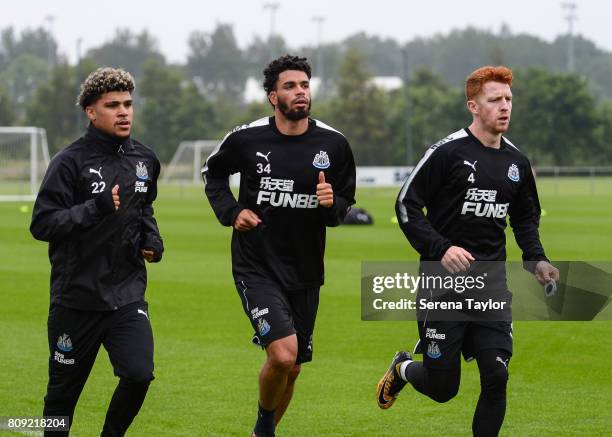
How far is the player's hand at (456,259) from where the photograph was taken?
7.23 metres

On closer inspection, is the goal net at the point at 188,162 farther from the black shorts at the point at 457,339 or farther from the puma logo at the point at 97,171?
the puma logo at the point at 97,171

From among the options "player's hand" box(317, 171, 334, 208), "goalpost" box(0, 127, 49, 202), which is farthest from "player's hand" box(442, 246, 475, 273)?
"goalpost" box(0, 127, 49, 202)

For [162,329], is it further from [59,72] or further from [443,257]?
[59,72]

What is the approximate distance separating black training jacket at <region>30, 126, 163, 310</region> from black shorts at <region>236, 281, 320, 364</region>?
34.0 inches

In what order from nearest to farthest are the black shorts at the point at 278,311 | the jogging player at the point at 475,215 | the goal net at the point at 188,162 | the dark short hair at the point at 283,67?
1. the jogging player at the point at 475,215
2. the black shorts at the point at 278,311
3. the dark short hair at the point at 283,67
4. the goal net at the point at 188,162

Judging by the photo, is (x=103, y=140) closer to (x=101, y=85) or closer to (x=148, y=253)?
(x=101, y=85)

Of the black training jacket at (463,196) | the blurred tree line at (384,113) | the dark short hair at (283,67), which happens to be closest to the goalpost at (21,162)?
the blurred tree line at (384,113)

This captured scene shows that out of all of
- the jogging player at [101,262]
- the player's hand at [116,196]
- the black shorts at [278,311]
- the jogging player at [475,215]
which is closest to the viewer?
the player's hand at [116,196]

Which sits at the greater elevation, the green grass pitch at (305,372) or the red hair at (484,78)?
the red hair at (484,78)

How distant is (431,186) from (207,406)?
266 centimetres

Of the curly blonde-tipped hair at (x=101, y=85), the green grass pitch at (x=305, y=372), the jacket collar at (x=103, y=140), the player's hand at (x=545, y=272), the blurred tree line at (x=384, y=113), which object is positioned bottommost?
the blurred tree line at (x=384, y=113)

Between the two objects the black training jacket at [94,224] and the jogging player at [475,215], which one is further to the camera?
the jogging player at [475,215]

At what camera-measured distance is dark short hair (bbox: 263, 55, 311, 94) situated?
8031 mm

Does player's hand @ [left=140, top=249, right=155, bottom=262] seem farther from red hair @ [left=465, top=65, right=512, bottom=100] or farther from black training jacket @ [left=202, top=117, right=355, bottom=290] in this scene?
red hair @ [left=465, top=65, right=512, bottom=100]
